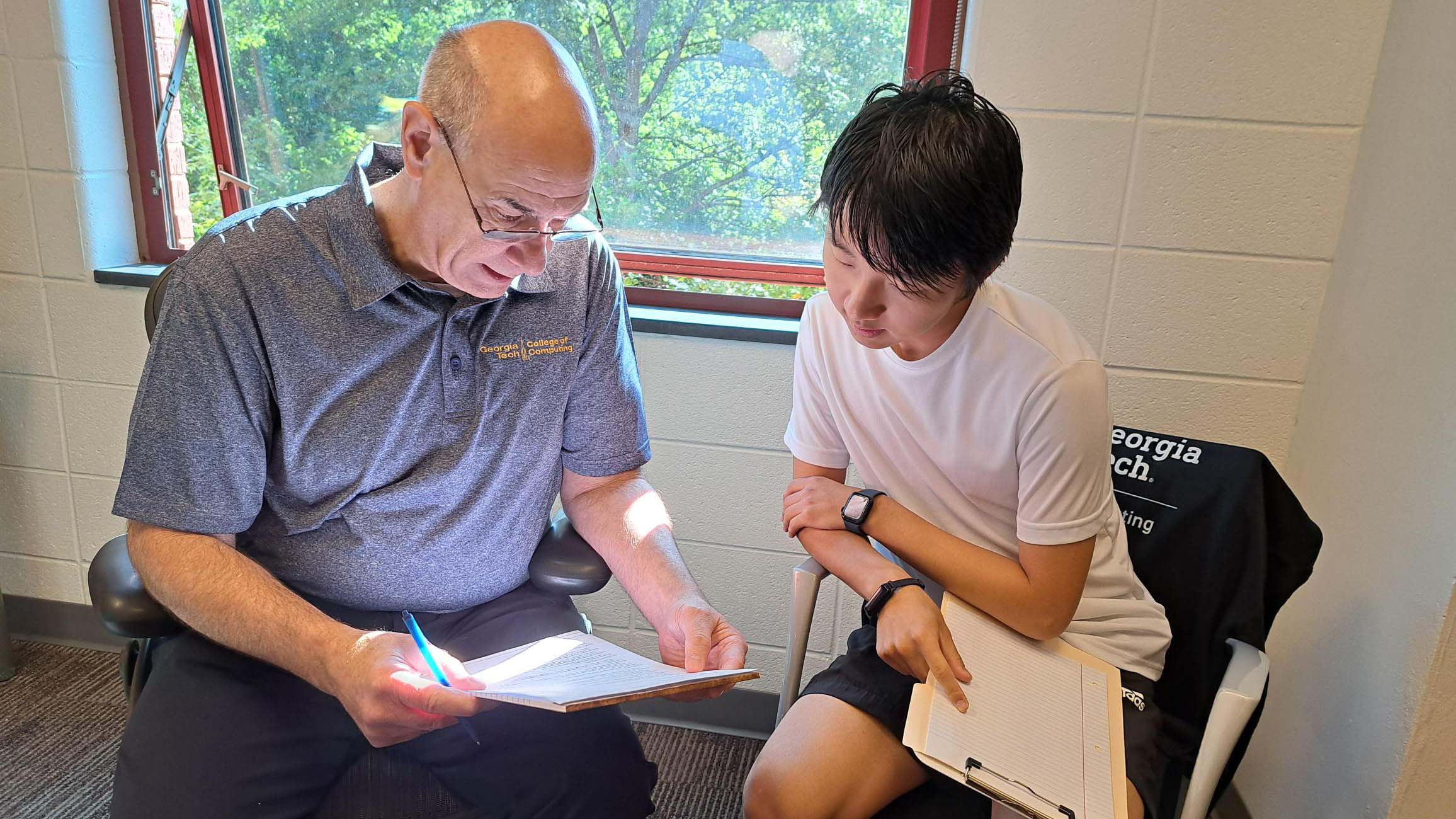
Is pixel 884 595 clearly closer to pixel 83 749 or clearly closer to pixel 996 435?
pixel 996 435

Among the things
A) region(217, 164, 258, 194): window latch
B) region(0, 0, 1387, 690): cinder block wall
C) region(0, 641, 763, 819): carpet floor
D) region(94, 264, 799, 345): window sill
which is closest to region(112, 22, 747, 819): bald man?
region(94, 264, 799, 345): window sill

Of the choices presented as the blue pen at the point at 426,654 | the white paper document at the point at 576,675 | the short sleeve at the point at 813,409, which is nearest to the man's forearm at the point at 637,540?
the white paper document at the point at 576,675

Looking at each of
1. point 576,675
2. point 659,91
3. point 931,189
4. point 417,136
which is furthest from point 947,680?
point 659,91

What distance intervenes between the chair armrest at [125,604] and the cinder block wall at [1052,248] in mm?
1043

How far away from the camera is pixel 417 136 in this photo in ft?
3.76

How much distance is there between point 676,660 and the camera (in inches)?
47.7

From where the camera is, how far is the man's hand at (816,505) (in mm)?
1296

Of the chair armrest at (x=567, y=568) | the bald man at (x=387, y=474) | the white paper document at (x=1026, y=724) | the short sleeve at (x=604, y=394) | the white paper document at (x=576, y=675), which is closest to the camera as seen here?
the white paper document at (x=576, y=675)

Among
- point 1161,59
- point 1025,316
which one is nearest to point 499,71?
point 1025,316

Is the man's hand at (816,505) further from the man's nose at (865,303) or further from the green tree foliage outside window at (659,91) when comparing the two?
the green tree foliage outside window at (659,91)

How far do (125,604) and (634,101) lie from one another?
1381mm

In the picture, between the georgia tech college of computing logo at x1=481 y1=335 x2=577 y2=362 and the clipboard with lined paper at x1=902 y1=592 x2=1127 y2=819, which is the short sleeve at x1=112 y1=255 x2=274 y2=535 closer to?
the georgia tech college of computing logo at x1=481 y1=335 x2=577 y2=362

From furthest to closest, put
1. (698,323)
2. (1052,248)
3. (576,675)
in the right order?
(698,323) → (1052,248) → (576,675)

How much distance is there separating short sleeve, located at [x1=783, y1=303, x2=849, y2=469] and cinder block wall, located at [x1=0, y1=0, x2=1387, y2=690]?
1.68 feet
